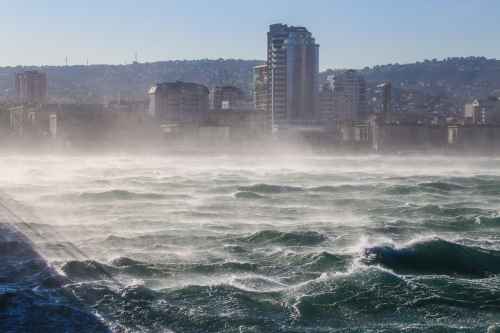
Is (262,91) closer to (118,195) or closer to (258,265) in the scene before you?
(118,195)

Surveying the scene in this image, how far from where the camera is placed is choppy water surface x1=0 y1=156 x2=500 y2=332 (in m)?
13.1

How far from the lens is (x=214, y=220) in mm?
25109

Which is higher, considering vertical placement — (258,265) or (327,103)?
(327,103)

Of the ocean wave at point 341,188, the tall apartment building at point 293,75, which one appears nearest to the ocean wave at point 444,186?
the ocean wave at point 341,188

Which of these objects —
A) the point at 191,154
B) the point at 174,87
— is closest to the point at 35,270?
the point at 191,154

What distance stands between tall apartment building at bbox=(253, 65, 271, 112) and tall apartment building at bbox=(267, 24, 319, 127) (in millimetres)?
2038

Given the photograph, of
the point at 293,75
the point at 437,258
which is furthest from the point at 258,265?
the point at 293,75

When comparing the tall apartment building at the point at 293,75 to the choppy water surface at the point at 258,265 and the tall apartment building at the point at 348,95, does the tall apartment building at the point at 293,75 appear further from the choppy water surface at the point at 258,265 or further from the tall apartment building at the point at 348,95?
the choppy water surface at the point at 258,265

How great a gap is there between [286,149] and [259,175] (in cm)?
4066

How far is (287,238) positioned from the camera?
21062mm

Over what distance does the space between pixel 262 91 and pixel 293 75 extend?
8970 millimetres

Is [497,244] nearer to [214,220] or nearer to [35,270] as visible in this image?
[214,220]

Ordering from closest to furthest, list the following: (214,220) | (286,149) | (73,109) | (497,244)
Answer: (497,244) < (214,220) < (286,149) < (73,109)

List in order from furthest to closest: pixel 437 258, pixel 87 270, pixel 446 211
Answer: pixel 446 211
pixel 437 258
pixel 87 270
